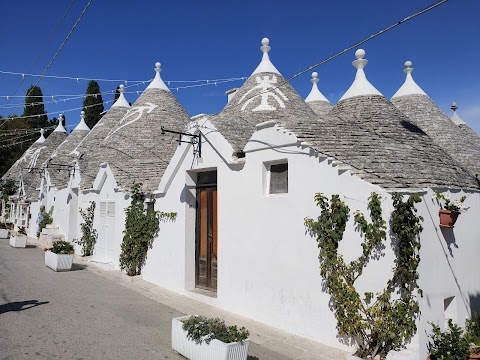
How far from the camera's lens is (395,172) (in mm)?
5980

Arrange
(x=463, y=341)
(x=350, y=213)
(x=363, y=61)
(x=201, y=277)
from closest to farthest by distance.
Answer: (x=463, y=341), (x=350, y=213), (x=201, y=277), (x=363, y=61)

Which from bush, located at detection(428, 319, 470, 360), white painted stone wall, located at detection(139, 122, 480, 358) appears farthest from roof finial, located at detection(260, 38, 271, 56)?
bush, located at detection(428, 319, 470, 360)

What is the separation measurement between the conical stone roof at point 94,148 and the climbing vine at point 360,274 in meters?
13.4

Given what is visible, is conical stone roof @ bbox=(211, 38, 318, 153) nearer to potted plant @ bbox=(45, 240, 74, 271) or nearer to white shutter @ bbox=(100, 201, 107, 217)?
white shutter @ bbox=(100, 201, 107, 217)

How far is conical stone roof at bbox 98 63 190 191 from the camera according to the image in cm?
1376

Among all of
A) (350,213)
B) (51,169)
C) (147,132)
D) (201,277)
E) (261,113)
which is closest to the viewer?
(350,213)

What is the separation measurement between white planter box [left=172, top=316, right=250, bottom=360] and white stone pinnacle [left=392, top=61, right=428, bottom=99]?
12.1m

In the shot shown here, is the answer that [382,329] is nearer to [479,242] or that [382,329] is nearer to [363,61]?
[479,242]

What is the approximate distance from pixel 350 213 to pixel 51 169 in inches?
857

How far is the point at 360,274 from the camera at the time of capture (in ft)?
18.1

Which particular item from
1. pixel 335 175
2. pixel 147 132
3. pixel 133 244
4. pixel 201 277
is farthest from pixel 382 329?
pixel 147 132

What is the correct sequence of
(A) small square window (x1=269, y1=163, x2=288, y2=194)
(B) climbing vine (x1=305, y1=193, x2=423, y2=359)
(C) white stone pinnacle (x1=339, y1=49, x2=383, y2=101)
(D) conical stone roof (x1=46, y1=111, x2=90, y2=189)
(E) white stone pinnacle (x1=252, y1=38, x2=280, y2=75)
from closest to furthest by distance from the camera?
(B) climbing vine (x1=305, y1=193, x2=423, y2=359), (A) small square window (x1=269, y1=163, x2=288, y2=194), (C) white stone pinnacle (x1=339, y1=49, x2=383, y2=101), (E) white stone pinnacle (x1=252, y1=38, x2=280, y2=75), (D) conical stone roof (x1=46, y1=111, x2=90, y2=189)

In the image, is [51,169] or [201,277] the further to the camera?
[51,169]

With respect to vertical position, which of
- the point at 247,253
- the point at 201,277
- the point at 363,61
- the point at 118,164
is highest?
the point at 363,61
